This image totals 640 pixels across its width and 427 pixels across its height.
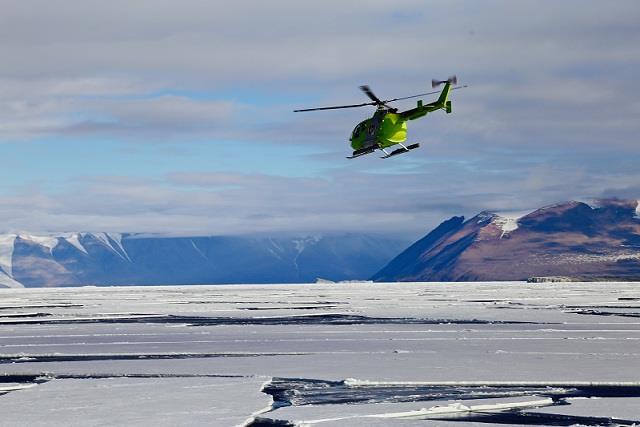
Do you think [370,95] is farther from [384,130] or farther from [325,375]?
[325,375]

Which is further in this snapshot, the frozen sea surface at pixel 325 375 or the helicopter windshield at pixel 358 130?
the helicopter windshield at pixel 358 130

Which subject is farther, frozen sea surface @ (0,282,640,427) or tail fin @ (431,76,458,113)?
tail fin @ (431,76,458,113)

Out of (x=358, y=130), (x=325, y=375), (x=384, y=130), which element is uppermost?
(x=358, y=130)

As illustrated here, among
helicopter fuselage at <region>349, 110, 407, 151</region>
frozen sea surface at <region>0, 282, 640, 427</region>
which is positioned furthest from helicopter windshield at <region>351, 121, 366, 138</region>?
frozen sea surface at <region>0, 282, 640, 427</region>

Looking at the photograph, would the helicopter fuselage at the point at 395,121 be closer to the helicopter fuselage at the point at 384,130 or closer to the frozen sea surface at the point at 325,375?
the helicopter fuselage at the point at 384,130

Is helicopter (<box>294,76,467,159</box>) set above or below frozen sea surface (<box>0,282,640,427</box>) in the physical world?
above

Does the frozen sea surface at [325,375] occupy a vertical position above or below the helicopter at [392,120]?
below

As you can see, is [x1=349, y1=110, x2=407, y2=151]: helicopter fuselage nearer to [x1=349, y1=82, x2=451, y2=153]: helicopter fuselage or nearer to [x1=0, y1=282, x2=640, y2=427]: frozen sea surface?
[x1=349, y1=82, x2=451, y2=153]: helicopter fuselage

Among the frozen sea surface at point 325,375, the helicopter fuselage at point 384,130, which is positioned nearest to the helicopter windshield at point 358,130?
the helicopter fuselage at point 384,130

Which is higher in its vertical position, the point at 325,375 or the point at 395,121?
the point at 395,121

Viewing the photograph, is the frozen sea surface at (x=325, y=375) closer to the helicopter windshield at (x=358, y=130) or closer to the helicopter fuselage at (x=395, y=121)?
the helicopter fuselage at (x=395, y=121)

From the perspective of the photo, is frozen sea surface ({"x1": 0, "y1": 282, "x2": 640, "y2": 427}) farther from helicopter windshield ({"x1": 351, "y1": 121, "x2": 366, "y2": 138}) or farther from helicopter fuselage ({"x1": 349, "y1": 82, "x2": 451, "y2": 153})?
helicopter windshield ({"x1": 351, "y1": 121, "x2": 366, "y2": 138})

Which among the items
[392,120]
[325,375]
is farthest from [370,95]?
[325,375]

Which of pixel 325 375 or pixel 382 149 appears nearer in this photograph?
pixel 325 375
